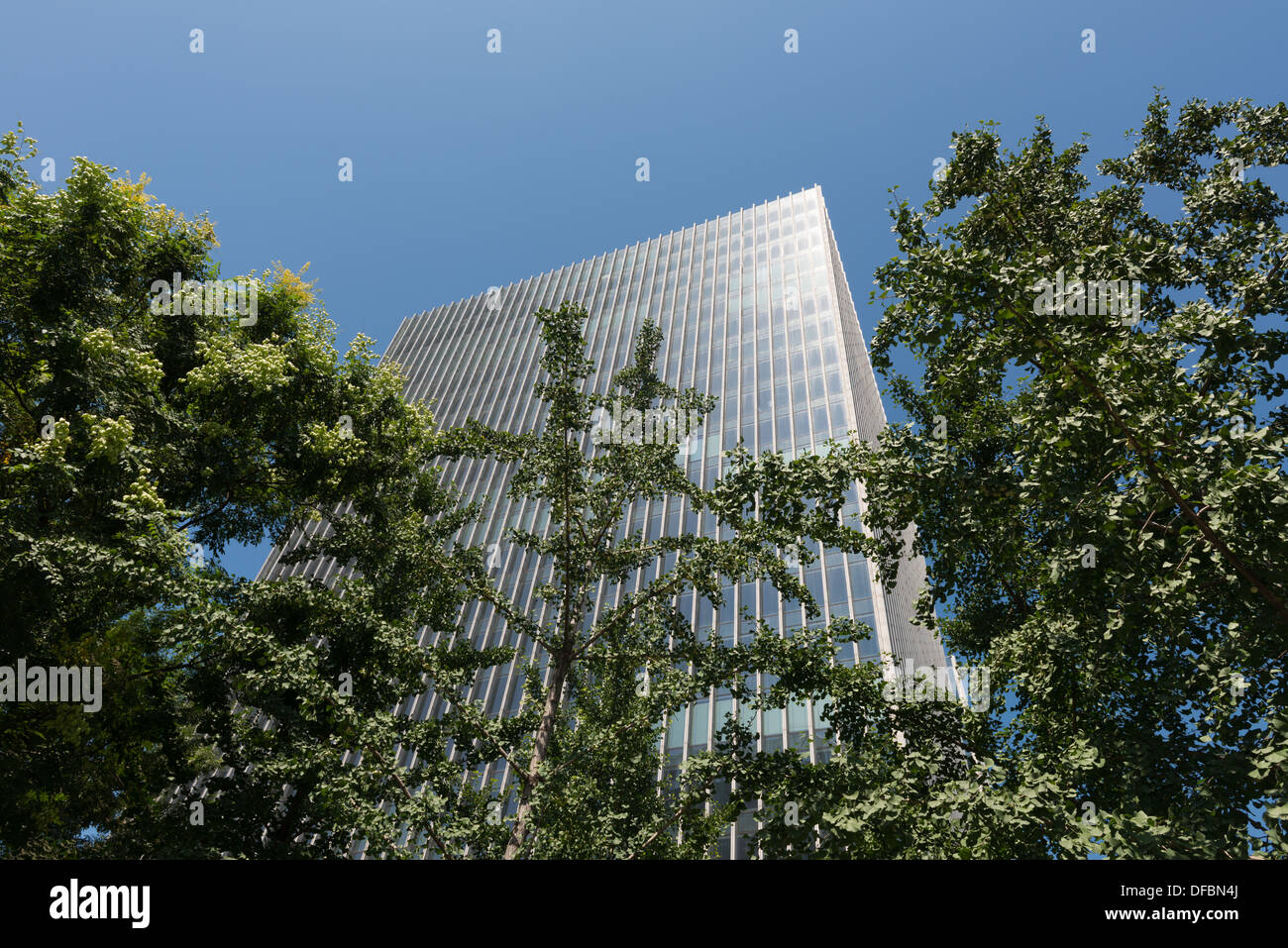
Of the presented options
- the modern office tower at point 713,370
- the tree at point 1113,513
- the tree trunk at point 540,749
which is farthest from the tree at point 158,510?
the modern office tower at point 713,370

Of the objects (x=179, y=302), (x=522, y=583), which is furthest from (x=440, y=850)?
(x=522, y=583)

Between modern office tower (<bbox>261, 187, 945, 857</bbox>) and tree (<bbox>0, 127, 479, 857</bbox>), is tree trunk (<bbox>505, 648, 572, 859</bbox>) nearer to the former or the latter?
tree (<bbox>0, 127, 479, 857</bbox>)

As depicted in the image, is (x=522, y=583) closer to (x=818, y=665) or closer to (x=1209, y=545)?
(x=818, y=665)

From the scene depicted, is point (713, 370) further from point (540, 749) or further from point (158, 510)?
point (158, 510)

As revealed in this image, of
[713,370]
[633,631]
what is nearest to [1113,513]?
[633,631]

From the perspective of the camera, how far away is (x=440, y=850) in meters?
8.82

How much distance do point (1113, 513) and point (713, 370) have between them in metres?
50.8

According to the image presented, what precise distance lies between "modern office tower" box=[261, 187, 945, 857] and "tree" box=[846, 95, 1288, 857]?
2147 cm

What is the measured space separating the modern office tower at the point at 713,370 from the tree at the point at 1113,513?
21.5 meters

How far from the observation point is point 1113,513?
271 inches

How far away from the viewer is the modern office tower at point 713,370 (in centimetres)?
3725

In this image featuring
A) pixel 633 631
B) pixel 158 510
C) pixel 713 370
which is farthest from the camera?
pixel 713 370

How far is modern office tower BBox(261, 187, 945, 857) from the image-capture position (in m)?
37.2
